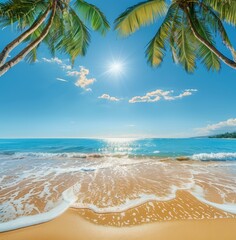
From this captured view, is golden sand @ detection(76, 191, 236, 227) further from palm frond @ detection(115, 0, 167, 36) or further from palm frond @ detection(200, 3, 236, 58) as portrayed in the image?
palm frond @ detection(115, 0, 167, 36)

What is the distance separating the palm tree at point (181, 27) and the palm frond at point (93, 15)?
3.04 ft

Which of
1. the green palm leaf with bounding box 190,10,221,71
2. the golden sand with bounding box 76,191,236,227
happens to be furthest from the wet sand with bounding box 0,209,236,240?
the green palm leaf with bounding box 190,10,221,71

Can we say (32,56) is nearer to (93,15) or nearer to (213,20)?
(93,15)

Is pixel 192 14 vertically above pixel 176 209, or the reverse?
pixel 192 14

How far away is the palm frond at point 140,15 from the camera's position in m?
6.21

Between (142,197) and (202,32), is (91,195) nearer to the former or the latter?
(142,197)

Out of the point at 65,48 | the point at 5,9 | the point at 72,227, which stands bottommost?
the point at 72,227

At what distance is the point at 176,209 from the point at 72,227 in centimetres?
246

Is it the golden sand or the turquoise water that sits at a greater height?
the turquoise water

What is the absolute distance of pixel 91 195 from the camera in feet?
17.8

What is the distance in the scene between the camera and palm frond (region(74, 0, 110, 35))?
6.87 m

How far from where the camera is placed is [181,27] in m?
6.69

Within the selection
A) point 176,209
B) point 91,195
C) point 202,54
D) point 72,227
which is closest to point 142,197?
point 176,209

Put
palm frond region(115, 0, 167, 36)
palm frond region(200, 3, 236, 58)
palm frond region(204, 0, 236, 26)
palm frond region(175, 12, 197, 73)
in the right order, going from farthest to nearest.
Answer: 1. palm frond region(175, 12, 197, 73)
2. palm frond region(115, 0, 167, 36)
3. palm frond region(200, 3, 236, 58)
4. palm frond region(204, 0, 236, 26)
